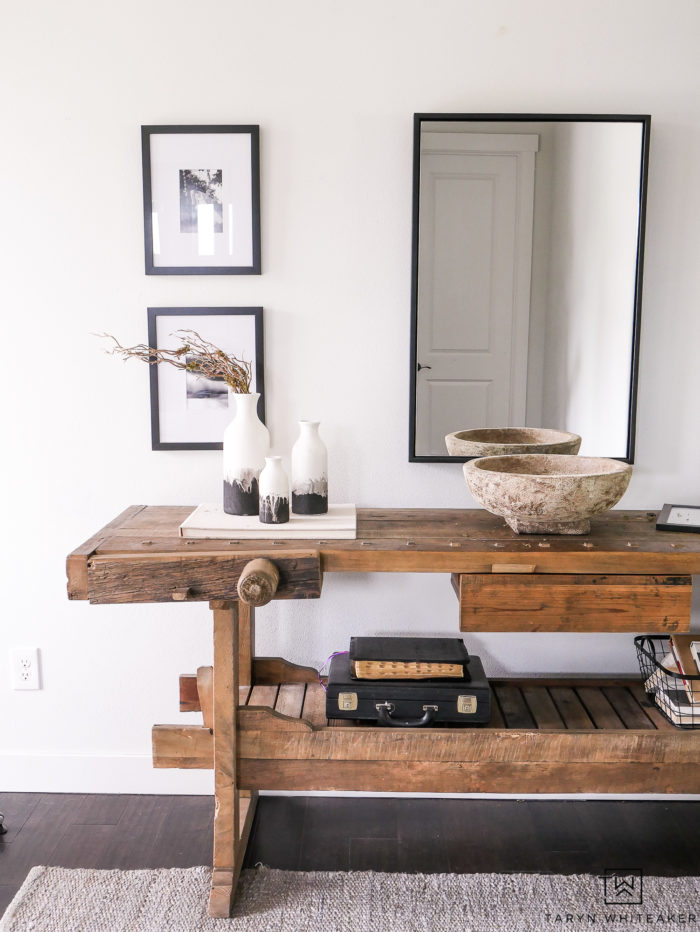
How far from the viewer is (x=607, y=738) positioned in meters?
1.70

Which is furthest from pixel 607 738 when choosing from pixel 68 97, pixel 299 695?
pixel 68 97

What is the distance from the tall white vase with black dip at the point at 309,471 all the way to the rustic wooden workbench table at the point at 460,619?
13 cm

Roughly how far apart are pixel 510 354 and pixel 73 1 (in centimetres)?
137

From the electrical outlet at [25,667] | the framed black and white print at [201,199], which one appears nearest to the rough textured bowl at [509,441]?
the framed black and white print at [201,199]

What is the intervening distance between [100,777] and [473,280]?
1661 millimetres

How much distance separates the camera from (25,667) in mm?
2150

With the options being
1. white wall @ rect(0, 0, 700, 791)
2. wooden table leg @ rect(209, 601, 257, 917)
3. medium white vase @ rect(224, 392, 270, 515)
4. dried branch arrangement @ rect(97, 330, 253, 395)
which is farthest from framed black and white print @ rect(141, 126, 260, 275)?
wooden table leg @ rect(209, 601, 257, 917)

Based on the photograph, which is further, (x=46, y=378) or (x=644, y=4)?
(x=46, y=378)

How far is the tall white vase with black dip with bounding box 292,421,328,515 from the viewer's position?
71.7 inches

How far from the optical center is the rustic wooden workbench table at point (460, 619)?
160 centimetres

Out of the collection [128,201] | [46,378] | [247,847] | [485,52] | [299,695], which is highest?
[485,52]

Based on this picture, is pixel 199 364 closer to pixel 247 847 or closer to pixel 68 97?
pixel 68 97

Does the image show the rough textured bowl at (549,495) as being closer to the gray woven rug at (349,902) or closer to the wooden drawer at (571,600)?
the wooden drawer at (571,600)

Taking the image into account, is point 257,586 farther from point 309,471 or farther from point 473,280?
point 473,280
